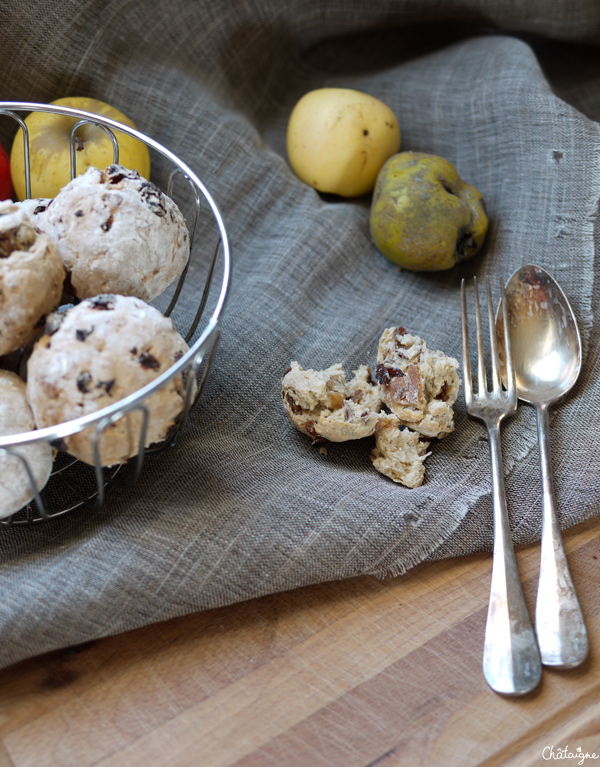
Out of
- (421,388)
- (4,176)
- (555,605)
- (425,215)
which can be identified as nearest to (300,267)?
(425,215)

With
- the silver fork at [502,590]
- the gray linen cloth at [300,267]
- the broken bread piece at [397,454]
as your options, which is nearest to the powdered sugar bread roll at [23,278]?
the gray linen cloth at [300,267]

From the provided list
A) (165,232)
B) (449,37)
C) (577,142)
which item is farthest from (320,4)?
(165,232)

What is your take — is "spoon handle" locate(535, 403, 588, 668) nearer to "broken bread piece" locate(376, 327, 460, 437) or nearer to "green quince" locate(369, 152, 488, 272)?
"broken bread piece" locate(376, 327, 460, 437)

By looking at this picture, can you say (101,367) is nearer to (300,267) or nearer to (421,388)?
(421,388)

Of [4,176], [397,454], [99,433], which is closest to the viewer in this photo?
[99,433]

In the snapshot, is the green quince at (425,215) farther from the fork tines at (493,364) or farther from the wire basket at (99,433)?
the wire basket at (99,433)

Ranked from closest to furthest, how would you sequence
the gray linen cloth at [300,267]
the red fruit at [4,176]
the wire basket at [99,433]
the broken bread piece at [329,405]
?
the wire basket at [99,433] < the gray linen cloth at [300,267] < the broken bread piece at [329,405] < the red fruit at [4,176]
